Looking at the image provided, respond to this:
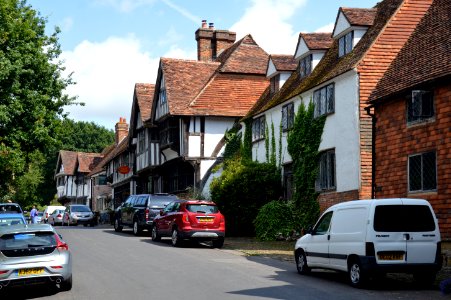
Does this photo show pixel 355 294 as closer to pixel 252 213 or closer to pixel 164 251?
pixel 164 251

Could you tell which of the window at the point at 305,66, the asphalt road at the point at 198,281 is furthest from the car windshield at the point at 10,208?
the window at the point at 305,66

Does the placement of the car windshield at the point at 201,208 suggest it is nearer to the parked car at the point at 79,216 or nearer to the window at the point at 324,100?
the window at the point at 324,100

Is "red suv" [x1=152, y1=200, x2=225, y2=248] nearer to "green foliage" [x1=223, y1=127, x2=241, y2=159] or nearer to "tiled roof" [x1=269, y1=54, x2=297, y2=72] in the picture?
"tiled roof" [x1=269, y1=54, x2=297, y2=72]

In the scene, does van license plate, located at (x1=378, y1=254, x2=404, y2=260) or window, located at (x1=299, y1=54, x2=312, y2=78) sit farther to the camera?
window, located at (x1=299, y1=54, x2=312, y2=78)

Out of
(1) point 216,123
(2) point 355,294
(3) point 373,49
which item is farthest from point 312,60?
(2) point 355,294

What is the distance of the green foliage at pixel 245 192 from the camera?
30297mm

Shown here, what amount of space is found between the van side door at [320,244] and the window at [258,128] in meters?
18.4

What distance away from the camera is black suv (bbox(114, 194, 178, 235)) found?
29.5 metres

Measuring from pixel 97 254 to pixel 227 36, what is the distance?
30.7m

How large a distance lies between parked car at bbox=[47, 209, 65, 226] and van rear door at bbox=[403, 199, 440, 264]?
41.6m

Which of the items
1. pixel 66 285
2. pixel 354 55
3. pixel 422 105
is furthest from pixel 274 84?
pixel 66 285

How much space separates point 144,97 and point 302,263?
34.4m

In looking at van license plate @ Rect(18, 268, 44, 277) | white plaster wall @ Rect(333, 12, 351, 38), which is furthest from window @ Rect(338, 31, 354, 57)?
van license plate @ Rect(18, 268, 44, 277)

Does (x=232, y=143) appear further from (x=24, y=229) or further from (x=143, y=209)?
(x=24, y=229)
